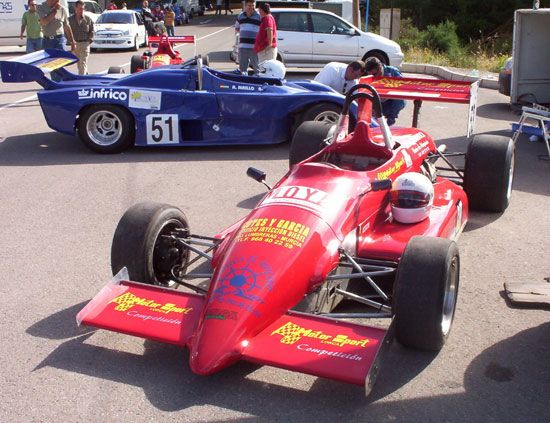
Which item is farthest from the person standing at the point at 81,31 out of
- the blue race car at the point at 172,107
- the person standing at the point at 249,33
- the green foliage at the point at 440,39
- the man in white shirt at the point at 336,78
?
the green foliage at the point at 440,39

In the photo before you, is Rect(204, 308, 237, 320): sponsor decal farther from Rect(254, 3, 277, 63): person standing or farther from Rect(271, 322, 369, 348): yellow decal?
Rect(254, 3, 277, 63): person standing

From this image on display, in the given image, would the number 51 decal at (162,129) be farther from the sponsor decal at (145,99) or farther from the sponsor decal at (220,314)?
the sponsor decal at (220,314)

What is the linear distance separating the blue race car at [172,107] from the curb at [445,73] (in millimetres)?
6588

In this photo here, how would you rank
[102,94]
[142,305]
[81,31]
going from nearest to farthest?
[142,305]
[102,94]
[81,31]

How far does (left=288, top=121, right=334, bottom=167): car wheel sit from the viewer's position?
7422 mm

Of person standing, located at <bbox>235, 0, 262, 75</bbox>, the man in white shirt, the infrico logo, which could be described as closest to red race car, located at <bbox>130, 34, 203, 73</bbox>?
person standing, located at <bbox>235, 0, 262, 75</bbox>

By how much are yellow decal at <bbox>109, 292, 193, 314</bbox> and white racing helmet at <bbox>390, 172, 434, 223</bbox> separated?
1.88m

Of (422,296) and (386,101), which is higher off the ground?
(386,101)

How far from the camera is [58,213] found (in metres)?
7.45

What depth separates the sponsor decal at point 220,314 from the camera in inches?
164

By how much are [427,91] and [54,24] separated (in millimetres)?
8852

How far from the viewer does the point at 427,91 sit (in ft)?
24.9

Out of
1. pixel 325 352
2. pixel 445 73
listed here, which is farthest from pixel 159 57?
pixel 325 352

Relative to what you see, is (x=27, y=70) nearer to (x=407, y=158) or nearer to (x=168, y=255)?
(x=168, y=255)
